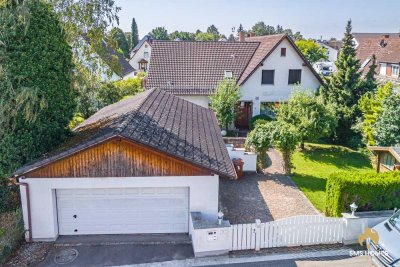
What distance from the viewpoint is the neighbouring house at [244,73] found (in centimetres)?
3025

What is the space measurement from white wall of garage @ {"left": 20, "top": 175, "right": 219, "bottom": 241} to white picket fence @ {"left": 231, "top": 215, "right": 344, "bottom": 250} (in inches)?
56.3

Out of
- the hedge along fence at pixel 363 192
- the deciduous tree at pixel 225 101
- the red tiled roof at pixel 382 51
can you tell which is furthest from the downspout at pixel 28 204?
the red tiled roof at pixel 382 51

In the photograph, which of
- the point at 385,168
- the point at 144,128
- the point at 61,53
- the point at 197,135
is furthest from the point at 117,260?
the point at 385,168

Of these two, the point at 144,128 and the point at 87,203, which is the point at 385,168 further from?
the point at 87,203

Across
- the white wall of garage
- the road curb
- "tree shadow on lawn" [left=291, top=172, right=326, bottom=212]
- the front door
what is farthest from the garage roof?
the front door

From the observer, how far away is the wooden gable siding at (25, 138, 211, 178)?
41.2ft

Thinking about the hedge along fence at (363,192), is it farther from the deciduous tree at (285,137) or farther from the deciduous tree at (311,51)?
the deciduous tree at (311,51)

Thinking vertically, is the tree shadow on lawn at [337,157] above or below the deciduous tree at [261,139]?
below

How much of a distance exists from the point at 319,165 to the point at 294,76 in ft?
33.6

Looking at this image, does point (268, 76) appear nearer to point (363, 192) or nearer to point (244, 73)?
point (244, 73)

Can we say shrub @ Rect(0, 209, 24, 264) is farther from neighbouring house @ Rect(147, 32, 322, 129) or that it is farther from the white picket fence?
neighbouring house @ Rect(147, 32, 322, 129)

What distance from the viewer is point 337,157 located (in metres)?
25.2

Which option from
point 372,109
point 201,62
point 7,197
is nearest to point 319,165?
point 372,109

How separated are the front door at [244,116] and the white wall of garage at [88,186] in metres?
18.2
